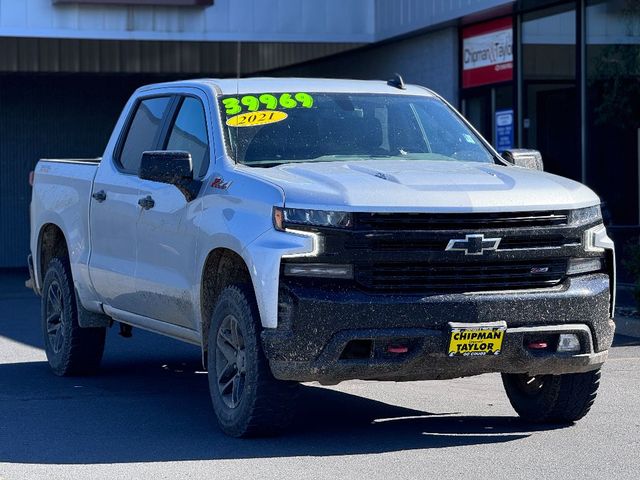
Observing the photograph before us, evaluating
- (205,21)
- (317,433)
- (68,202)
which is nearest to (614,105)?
(205,21)

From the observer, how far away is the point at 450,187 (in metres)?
7.33

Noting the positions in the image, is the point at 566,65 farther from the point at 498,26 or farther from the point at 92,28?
the point at 92,28

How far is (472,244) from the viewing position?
720cm

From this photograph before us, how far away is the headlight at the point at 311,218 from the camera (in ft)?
23.3

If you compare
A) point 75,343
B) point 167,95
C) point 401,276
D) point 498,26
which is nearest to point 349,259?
point 401,276

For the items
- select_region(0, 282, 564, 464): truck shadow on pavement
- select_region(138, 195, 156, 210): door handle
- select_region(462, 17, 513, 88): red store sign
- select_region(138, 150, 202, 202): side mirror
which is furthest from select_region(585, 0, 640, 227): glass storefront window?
select_region(138, 150, 202, 202): side mirror

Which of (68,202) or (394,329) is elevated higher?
(68,202)

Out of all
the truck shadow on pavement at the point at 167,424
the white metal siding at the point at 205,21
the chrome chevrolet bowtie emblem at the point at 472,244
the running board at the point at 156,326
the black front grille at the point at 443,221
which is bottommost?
the truck shadow on pavement at the point at 167,424

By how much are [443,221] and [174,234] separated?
1835mm

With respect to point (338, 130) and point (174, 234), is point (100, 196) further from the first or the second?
point (338, 130)

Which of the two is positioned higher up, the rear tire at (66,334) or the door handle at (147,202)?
the door handle at (147,202)

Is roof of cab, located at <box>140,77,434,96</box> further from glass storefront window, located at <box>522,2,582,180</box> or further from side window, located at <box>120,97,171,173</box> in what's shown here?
glass storefront window, located at <box>522,2,582,180</box>

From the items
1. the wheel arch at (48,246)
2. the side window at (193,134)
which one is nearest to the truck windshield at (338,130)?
the side window at (193,134)

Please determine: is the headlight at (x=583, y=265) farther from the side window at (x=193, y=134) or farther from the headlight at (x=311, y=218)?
the side window at (x=193, y=134)
